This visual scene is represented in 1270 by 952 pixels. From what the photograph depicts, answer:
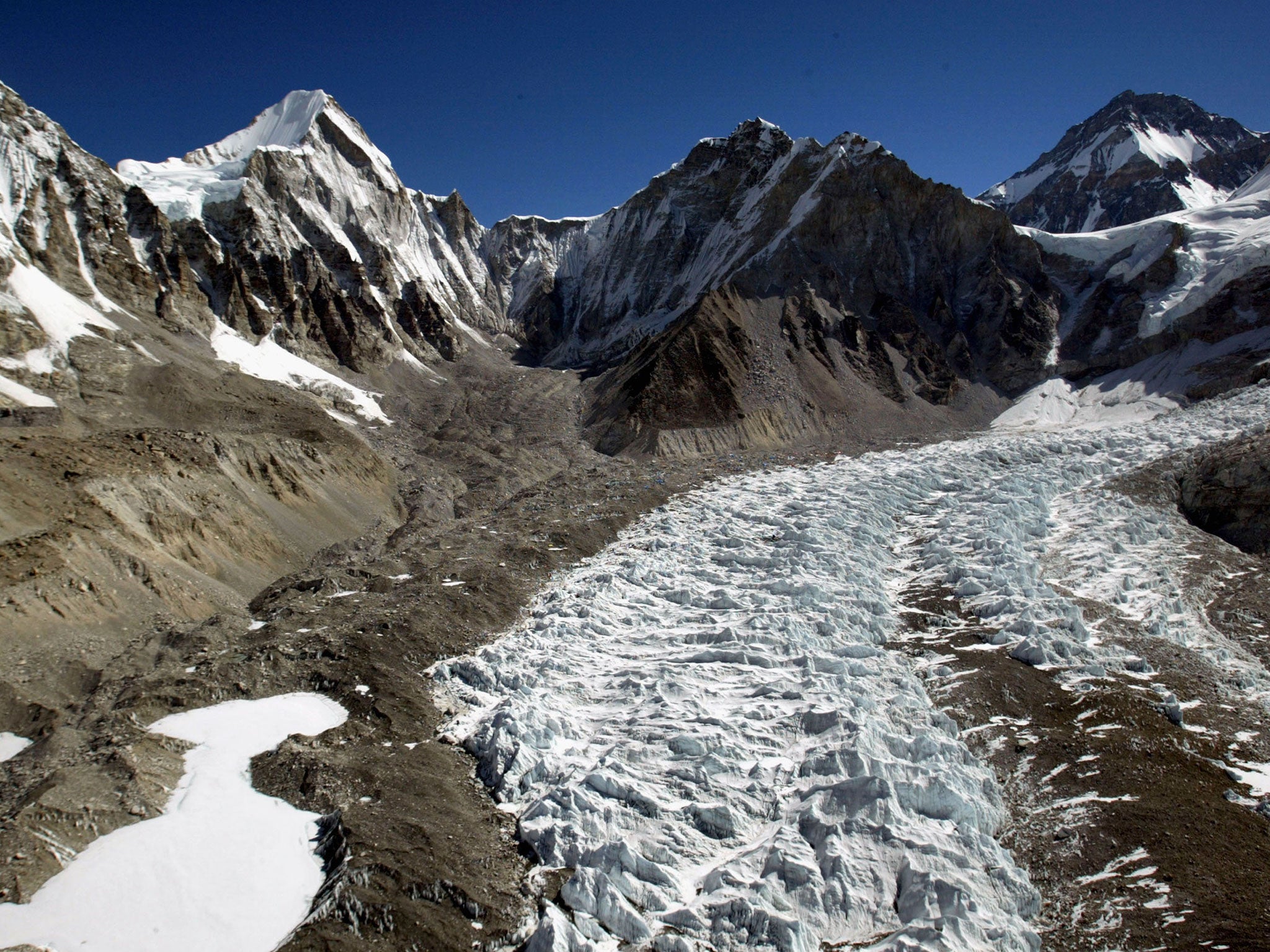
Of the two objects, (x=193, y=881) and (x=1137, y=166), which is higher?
(x=1137, y=166)

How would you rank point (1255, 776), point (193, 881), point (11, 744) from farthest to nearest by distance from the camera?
point (11, 744) < point (1255, 776) < point (193, 881)

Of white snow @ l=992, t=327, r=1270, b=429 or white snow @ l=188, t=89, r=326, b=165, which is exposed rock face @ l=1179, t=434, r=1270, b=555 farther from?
white snow @ l=188, t=89, r=326, b=165

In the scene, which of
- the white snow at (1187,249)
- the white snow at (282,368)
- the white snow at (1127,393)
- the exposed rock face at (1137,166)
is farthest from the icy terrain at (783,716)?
the exposed rock face at (1137,166)

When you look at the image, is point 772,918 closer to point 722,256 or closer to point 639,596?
point 639,596

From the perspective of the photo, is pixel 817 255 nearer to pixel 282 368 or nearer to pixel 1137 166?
pixel 282 368

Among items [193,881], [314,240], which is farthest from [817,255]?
[193,881]

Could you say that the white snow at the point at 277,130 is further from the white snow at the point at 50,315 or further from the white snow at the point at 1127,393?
the white snow at the point at 1127,393

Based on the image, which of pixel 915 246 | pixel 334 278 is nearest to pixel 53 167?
pixel 334 278
